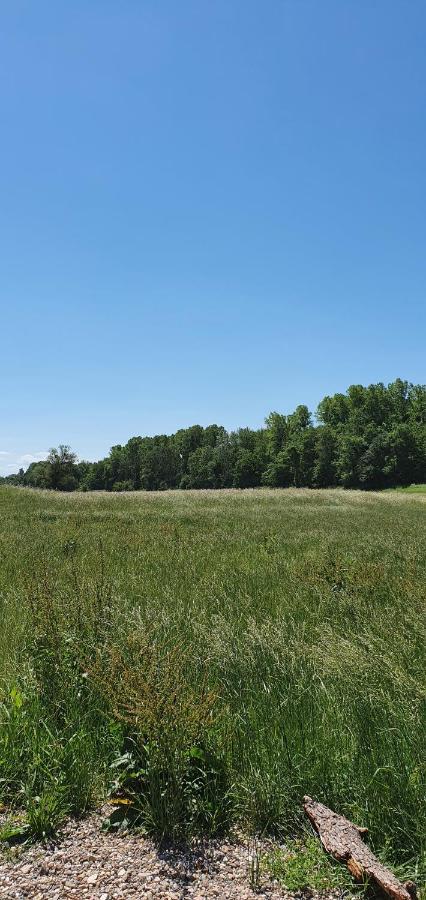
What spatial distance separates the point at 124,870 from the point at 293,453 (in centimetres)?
8859

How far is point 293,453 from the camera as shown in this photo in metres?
89.8

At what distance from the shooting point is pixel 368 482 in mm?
81875

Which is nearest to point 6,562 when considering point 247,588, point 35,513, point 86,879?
point 247,588

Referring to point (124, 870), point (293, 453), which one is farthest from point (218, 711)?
point (293, 453)

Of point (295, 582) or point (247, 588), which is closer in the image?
point (247, 588)

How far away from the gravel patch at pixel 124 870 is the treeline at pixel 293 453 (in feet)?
267

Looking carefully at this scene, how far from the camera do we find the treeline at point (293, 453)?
81.7m

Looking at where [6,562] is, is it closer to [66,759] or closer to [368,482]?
[66,759]

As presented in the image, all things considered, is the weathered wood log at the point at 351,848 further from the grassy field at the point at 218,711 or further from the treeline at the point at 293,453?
the treeline at the point at 293,453

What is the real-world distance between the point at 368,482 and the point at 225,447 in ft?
123

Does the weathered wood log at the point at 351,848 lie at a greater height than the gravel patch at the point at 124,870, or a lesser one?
greater

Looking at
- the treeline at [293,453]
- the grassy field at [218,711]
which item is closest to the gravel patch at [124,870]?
the grassy field at [218,711]

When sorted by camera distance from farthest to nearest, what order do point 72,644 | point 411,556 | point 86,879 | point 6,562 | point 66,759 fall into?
point 411,556 < point 6,562 < point 72,644 < point 66,759 < point 86,879

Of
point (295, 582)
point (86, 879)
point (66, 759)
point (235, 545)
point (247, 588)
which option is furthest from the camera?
point (235, 545)
